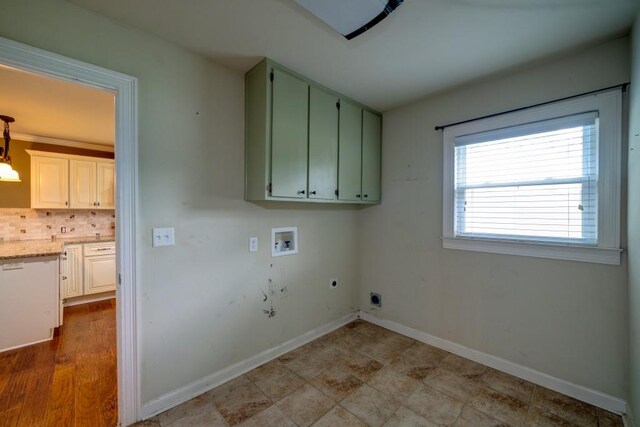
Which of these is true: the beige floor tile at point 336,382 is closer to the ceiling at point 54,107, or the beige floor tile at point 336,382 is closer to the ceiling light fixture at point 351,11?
the ceiling light fixture at point 351,11

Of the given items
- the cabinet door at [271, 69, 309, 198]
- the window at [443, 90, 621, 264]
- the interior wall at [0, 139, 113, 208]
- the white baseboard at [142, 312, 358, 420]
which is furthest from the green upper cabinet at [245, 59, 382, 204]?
the interior wall at [0, 139, 113, 208]

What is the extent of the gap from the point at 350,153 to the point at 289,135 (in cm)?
77

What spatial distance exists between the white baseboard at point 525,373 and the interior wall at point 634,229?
0.18 m

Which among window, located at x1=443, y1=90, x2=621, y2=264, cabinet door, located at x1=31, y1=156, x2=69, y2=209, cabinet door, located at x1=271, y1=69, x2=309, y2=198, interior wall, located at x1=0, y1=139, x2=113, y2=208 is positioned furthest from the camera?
cabinet door, located at x1=31, y1=156, x2=69, y2=209

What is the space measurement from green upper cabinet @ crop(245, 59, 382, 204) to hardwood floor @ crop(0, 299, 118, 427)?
1.80 meters

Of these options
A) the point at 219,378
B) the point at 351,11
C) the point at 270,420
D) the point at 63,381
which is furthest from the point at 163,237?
the point at 351,11

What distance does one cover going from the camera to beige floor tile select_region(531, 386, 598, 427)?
5.39ft

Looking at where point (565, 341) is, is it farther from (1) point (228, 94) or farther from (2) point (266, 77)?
(1) point (228, 94)

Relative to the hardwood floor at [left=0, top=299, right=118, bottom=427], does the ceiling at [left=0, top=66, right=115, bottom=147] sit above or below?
above

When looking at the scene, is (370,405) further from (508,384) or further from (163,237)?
(163,237)

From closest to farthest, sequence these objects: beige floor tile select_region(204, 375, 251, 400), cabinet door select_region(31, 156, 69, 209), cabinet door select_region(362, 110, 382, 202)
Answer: beige floor tile select_region(204, 375, 251, 400), cabinet door select_region(362, 110, 382, 202), cabinet door select_region(31, 156, 69, 209)

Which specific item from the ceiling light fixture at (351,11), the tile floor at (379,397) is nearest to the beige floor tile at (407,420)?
the tile floor at (379,397)

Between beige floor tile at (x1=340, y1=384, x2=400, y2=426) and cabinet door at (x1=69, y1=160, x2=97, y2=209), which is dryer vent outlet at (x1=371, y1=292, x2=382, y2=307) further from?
cabinet door at (x1=69, y1=160, x2=97, y2=209)

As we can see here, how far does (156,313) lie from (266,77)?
71.5 inches
